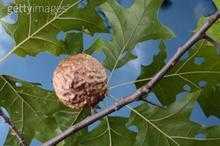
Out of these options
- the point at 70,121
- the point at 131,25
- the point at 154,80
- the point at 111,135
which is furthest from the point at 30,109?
the point at 154,80

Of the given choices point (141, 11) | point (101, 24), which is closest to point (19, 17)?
point (101, 24)

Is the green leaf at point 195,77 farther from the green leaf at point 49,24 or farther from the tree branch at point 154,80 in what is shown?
the tree branch at point 154,80

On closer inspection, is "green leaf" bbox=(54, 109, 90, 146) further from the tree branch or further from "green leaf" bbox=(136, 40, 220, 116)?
the tree branch

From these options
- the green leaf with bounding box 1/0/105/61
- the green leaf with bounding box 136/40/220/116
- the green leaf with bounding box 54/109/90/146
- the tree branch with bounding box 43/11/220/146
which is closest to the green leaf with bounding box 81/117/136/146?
the green leaf with bounding box 54/109/90/146

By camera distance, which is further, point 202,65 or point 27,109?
point 27,109

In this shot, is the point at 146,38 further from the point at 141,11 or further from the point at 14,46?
the point at 14,46

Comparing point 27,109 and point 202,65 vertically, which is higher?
point 202,65

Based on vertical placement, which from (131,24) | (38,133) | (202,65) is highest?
(131,24)
